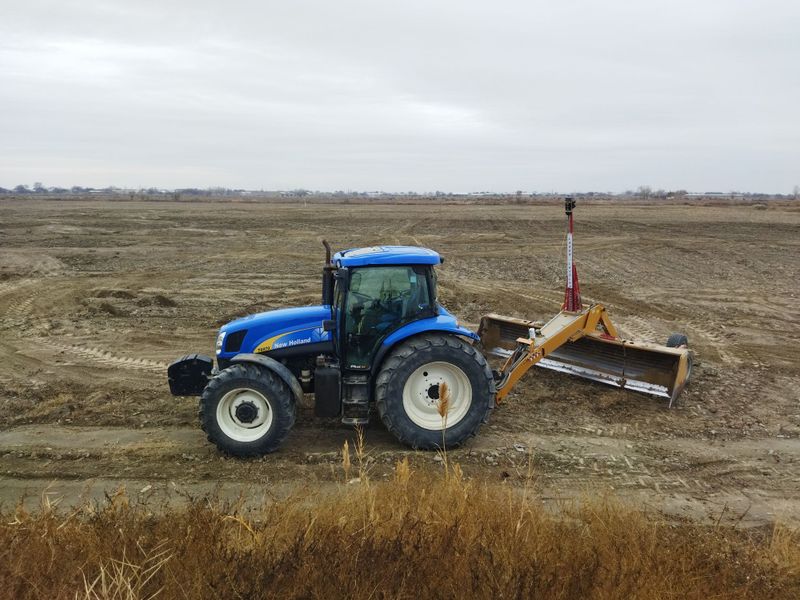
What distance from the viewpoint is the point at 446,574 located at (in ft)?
11.0

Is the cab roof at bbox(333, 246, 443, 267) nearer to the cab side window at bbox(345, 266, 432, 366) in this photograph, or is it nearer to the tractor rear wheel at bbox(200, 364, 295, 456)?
the cab side window at bbox(345, 266, 432, 366)

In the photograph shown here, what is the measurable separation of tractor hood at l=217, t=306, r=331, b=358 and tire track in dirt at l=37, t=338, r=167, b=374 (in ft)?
8.80

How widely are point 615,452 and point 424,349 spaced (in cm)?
226

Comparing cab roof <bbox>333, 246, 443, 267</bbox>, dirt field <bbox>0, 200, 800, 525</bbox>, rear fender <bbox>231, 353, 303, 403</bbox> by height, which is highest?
cab roof <bbox>333, 246, 443, 267</bbox>

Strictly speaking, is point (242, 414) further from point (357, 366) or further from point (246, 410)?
point (357, 366)

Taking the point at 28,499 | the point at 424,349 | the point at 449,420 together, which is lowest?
the point at 28,499

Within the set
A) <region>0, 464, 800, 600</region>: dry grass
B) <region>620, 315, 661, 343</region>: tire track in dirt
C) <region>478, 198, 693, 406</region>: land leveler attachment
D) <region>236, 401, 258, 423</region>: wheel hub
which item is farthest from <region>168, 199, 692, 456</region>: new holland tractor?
<region>620, 315, 661, 343</region>: tire track in dirt

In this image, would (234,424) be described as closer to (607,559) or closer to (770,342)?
(607,559)

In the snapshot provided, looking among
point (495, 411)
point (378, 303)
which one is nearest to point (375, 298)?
point (378, 303)

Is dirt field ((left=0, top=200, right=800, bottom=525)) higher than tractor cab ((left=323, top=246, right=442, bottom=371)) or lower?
lower

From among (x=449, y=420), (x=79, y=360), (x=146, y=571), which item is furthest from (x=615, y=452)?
(x=79, y=360)

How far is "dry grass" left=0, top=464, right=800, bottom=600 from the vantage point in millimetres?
3188

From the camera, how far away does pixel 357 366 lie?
6.04 m

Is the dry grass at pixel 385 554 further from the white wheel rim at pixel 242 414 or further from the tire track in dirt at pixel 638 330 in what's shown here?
the tire track in dirt at pixel 638 330
